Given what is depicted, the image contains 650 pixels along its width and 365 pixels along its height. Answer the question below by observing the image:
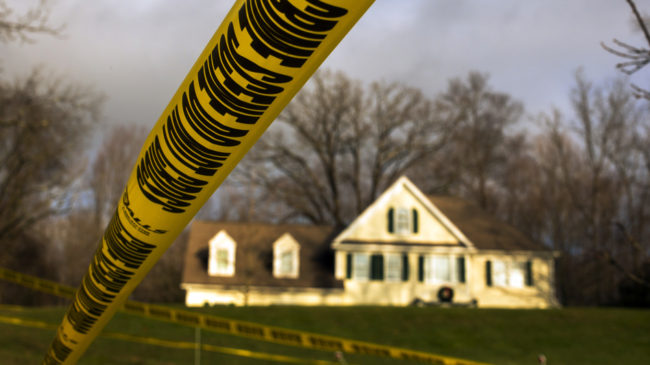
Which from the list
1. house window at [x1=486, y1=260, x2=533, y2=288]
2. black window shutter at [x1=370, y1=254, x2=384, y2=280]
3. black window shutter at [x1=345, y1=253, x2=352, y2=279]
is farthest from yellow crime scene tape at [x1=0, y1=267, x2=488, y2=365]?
house window at [x1=486, y1=260, x2=533, y2=288]

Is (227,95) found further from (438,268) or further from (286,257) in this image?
(438,268)

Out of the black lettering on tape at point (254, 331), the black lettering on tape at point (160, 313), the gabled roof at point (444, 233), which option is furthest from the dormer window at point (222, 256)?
the black lettering on tape at point (160, 313)

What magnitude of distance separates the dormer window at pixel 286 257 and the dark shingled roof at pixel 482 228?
976 cm

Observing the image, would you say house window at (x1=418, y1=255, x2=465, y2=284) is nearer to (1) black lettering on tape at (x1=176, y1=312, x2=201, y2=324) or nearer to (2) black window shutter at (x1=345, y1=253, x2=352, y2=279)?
(2) black window shutter at (x1=345, y1=253, x2=352, y2=279)

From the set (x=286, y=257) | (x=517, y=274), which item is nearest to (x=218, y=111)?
(x=286, y=257)

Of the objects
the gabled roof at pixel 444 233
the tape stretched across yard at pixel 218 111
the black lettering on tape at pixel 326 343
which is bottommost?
the black lettering on tape at pixel 326 343

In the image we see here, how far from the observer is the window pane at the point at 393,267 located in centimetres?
2962

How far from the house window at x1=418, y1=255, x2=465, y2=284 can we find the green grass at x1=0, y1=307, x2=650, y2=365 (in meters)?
6.00

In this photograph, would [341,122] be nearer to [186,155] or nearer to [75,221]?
[75,221]

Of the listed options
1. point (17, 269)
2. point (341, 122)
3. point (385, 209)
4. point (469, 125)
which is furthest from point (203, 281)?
point (469, 125)

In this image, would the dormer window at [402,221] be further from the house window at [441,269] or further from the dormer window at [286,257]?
the dormer window at [286,257]

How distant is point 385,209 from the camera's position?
30.6m

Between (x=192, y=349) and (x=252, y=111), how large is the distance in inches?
522

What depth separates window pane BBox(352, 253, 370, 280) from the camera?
2947cm
